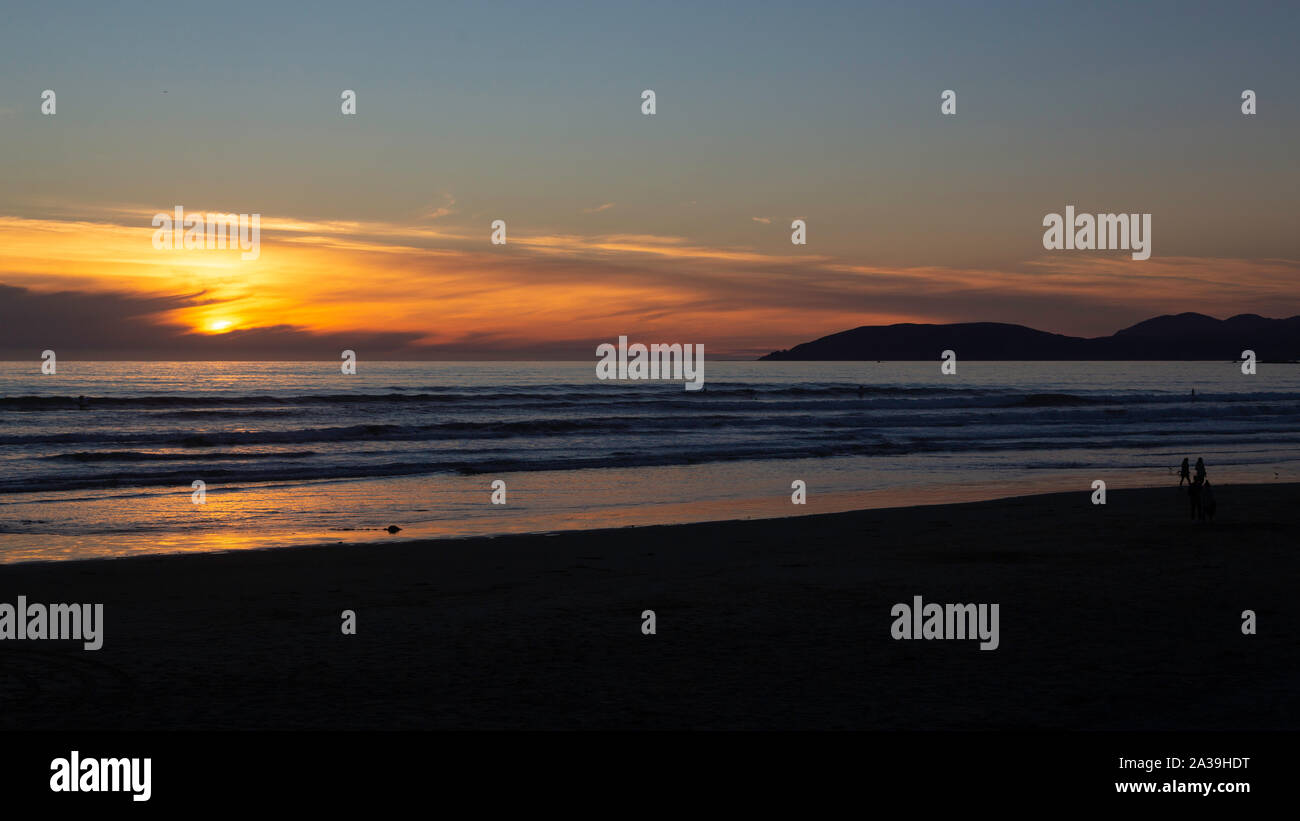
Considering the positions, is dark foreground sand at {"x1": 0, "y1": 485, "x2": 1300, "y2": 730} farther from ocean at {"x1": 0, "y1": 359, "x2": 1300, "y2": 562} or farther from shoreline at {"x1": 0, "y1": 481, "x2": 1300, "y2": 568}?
ocean at {"x1": 0, "y1": 359, "x2": 1300, "y2": 562}

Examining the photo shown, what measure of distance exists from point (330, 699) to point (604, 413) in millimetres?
48668

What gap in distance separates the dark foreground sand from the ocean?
3973mm

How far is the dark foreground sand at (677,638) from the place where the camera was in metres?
7.23

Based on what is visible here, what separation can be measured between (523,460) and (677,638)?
23293 millimetres

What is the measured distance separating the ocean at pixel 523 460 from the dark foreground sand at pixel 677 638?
397 cm

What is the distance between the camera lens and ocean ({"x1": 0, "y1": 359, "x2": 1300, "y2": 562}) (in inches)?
774

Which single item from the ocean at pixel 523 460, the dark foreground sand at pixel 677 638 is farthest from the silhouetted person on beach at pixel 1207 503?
the ocean at pixel 523 460

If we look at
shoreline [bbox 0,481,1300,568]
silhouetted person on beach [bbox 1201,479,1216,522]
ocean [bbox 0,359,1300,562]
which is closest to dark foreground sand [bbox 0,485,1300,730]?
shoreline [bbox 0,481,1300,568]

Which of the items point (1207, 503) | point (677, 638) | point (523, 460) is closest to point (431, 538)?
point (677, 638)

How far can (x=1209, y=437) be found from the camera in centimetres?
4359

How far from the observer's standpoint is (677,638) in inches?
375

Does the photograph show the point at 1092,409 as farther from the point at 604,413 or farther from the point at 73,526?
the point at 73,526

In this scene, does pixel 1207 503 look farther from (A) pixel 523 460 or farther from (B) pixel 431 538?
(A) pixel 523 460
